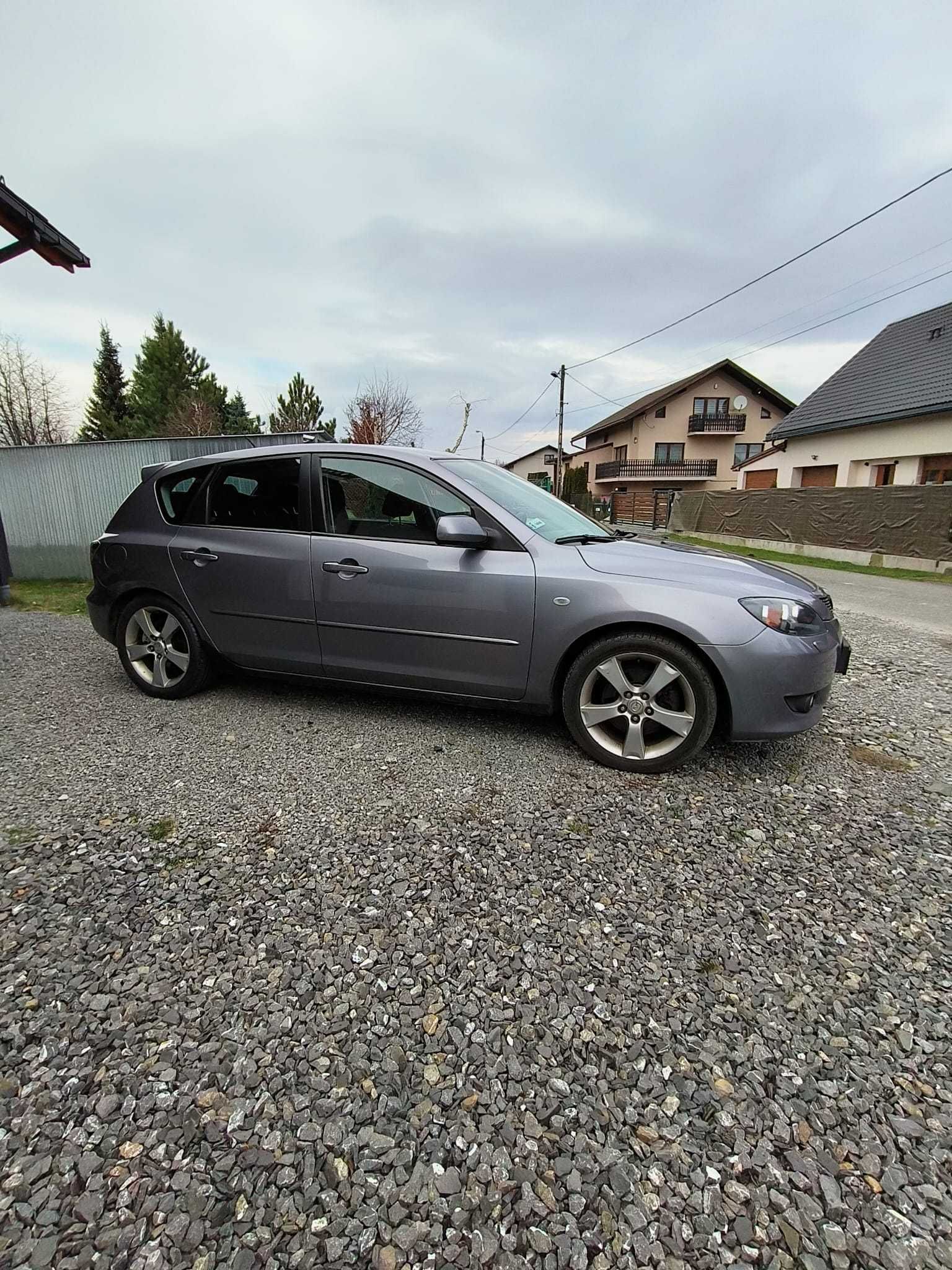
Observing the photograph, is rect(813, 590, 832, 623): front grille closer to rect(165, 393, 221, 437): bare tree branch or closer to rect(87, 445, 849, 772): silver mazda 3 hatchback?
rect(87, 445, 849, 772): silver mazda 3 hatchback

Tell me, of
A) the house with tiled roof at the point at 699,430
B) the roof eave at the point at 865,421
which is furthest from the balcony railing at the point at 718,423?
the roof eave at the point at 865,421

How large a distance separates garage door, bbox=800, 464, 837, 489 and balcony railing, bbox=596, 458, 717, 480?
18.0 metres

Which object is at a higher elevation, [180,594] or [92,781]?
[180,594]

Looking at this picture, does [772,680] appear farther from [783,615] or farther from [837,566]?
[837,566]

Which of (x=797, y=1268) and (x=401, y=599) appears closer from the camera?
(x=797, y=1268)

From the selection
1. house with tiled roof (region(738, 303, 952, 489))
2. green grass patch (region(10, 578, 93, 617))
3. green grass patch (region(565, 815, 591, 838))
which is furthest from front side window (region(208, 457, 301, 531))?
house with tiled roof (region(738, 303, 952, 489))

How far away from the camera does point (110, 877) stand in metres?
2.04

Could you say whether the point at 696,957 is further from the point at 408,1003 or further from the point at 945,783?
the point at 945,783

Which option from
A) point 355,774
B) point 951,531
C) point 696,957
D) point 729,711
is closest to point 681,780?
point 729,711

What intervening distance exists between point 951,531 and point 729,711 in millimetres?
12514

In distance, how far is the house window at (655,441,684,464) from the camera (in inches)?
1542

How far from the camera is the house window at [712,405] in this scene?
38250 millimetres

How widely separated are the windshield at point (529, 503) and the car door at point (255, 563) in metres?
0.96

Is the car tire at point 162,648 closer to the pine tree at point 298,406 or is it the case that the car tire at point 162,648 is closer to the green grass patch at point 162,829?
the green grass patch at point 162,829
